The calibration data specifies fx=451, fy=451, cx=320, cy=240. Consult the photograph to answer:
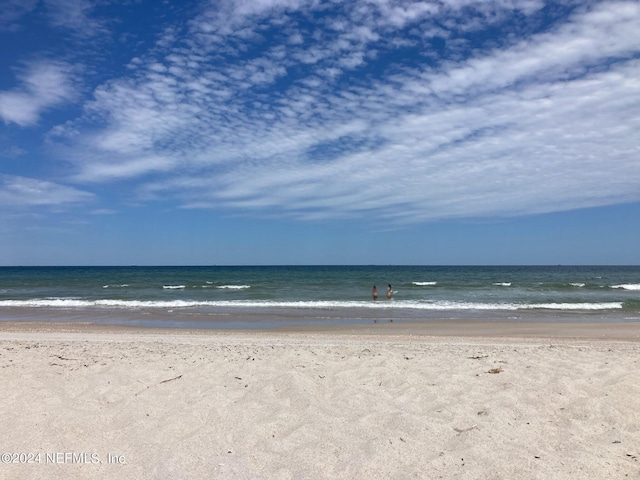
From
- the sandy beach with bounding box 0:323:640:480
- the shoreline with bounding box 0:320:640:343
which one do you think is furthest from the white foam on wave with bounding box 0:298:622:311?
the sandy beach with bounding box 0:323:640:480

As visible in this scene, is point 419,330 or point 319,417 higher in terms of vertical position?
point 319,417

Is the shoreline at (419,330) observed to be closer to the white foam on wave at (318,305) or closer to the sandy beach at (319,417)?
the white foam on wave at (318,305)

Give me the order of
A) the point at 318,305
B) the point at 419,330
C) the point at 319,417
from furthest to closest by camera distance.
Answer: the point at 318,305 → the point at 419,330 → the point at 319,417

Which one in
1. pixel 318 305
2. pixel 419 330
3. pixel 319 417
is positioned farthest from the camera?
pixel 318 305

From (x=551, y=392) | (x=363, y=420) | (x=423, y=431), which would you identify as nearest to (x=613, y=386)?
(x=551, y=392)

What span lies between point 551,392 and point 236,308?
766 inches

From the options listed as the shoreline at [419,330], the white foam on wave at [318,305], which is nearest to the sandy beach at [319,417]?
the shoreline at [419,330]

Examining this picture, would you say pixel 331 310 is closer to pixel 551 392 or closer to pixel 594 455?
pixel 551 392

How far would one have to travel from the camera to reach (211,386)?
5.92m

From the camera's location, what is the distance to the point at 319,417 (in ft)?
15.9

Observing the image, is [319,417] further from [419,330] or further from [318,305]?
[318,305]

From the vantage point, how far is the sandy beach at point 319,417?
149 inches

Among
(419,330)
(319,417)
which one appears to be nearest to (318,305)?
(419,330)

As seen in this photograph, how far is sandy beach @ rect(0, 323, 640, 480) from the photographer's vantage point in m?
3.78
